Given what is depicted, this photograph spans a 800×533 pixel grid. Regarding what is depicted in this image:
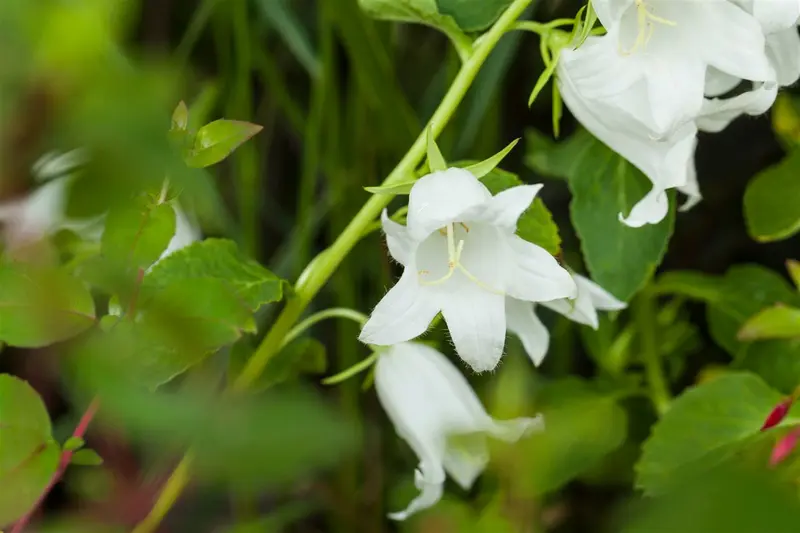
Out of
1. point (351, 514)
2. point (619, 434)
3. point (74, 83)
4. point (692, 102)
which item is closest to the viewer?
point (74, 83)

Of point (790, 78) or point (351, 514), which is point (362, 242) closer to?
point (351, 514)

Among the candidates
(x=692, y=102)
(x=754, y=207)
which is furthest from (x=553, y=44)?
(x=754, y=207)

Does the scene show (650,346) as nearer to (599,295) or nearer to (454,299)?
(599,295)


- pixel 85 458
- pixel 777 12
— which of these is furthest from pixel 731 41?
pixel 85 458

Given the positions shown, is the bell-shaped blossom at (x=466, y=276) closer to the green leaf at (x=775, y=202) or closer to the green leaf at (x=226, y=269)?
the green leaf at (x=226, y=269)

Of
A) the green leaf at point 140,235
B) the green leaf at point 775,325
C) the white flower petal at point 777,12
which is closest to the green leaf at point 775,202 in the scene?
the green leaf at point 775,325

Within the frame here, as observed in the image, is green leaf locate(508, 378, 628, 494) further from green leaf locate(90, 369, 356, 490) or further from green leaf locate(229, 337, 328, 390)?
green leaf locate(229, 337, 328, 390)

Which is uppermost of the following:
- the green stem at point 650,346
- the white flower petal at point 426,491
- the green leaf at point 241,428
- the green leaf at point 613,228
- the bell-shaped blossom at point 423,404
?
the green leaf at point 241,428
